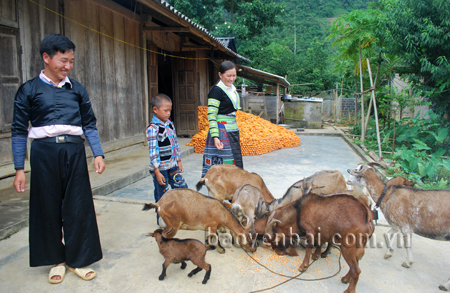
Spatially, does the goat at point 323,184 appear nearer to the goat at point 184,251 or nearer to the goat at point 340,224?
the goat at point 340,224

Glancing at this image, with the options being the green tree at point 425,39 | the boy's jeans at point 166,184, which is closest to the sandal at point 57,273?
the boy's jeans at point 166,184

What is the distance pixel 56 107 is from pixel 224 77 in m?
2.01

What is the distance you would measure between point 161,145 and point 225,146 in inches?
35.0

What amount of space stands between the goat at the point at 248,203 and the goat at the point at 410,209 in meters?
1.09

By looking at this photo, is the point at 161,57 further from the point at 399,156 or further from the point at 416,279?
the point at 416,279

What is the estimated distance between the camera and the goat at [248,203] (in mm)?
3492

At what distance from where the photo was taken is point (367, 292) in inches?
106

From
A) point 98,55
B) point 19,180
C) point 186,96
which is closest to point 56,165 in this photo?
point 19,180

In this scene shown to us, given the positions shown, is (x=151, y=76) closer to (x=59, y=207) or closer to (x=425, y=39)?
(x=59, y=207)

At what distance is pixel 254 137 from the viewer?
32.0ft

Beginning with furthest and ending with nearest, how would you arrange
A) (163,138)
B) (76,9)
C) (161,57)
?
(161,57) → (76,9) → (163,138)

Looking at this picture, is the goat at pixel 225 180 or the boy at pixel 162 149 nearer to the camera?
the boy at pixel 162 149

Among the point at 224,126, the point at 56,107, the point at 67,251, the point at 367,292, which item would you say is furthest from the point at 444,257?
the point at 56,107

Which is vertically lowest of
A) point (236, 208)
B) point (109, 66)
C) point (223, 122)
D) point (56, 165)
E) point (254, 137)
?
point (236, 208)
